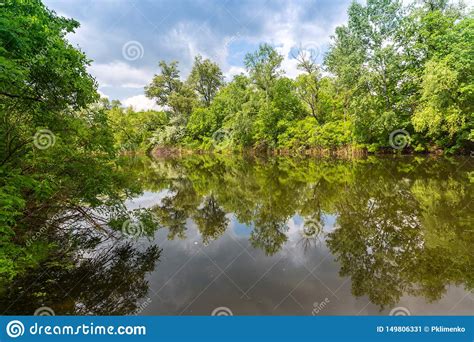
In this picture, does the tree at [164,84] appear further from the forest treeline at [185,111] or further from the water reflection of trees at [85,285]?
the water reflection of trees at [85,285]

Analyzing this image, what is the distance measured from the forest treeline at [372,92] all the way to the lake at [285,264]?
11.6ft

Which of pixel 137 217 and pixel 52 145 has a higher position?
pixel 52 145

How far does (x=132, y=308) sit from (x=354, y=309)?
366 centimetres

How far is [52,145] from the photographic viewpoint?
20.1 ft

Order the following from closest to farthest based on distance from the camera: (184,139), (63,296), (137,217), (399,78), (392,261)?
1. (63,296)
2. (392,261)
3. (137,217)
4. (399,78)
5. (184,139)

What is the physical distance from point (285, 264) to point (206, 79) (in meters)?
65.8

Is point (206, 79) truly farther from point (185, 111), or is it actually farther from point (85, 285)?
point (85, 285)

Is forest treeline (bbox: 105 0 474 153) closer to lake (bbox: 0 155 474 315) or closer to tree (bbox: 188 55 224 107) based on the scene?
lake (bbox: 0 155 474 315)

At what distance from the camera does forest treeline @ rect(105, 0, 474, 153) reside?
23859mm

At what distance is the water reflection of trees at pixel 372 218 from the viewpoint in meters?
5.46

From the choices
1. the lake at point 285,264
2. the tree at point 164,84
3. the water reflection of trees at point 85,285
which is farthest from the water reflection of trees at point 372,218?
the tree at point 164,84

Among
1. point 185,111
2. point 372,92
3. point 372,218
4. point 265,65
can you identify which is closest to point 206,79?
point 185,111

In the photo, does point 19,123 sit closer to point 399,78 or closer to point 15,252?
point 15,252

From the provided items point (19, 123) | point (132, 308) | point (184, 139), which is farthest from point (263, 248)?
point (184, 139)
